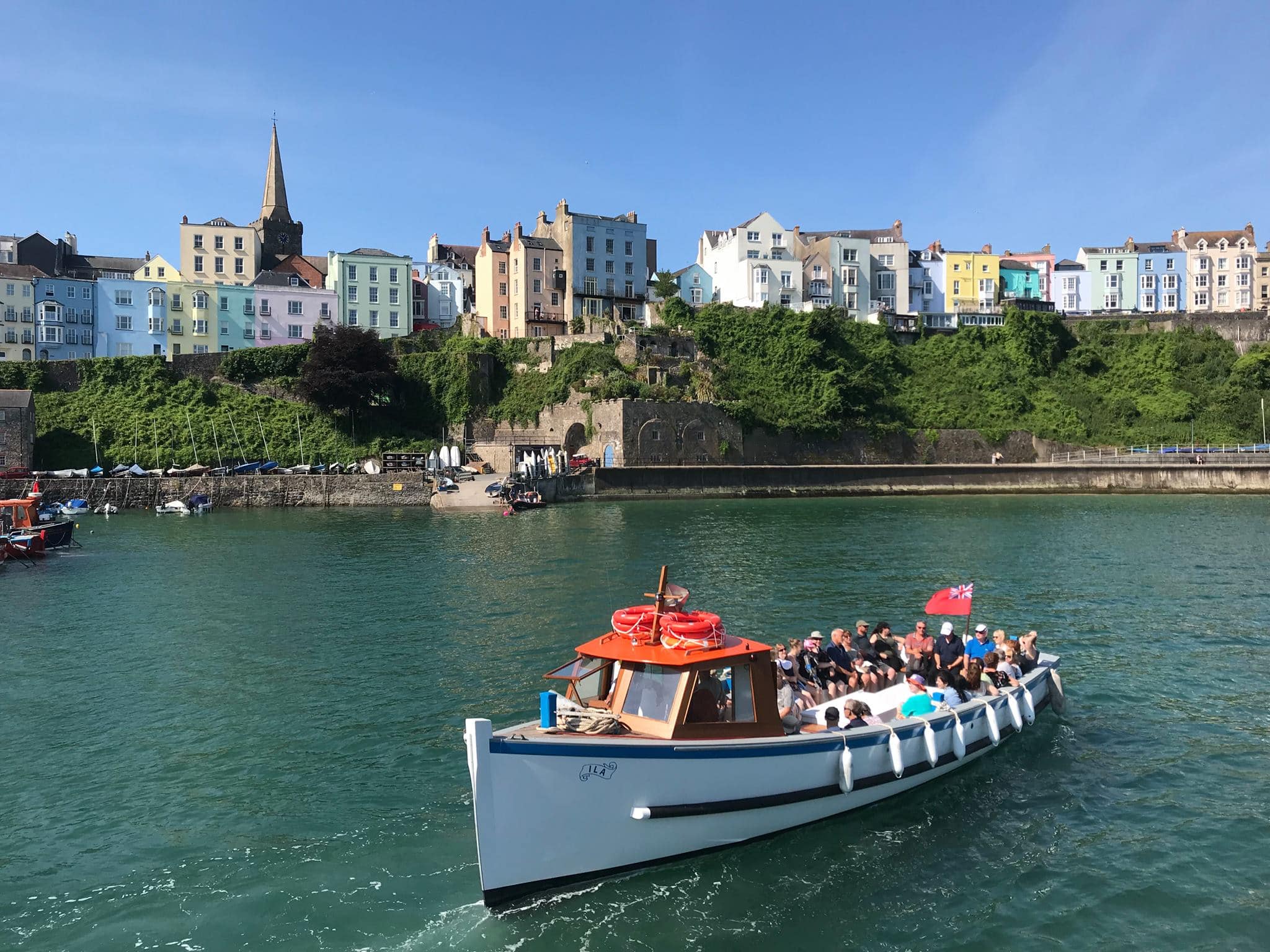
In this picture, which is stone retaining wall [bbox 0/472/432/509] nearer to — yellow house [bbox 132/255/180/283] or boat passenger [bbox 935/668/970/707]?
yellow house [bbox 132/255/180/283]

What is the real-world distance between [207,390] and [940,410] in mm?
57387

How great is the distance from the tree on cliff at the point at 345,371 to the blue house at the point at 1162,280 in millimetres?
82946

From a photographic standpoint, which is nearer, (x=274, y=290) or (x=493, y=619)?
(x=493, y=619)

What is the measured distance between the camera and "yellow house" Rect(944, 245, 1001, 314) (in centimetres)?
9550

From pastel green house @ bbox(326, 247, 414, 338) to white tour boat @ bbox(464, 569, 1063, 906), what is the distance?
7538cm

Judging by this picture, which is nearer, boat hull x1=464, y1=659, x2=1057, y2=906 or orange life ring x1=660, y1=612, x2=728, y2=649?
boat hull x1=464, y1=659, x2=1057, y2=906

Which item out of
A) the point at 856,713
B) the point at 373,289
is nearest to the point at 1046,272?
the point at 373,289

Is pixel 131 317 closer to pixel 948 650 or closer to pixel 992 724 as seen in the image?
pixel 948 650

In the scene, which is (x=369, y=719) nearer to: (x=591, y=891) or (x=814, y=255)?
(x=591, y=891)

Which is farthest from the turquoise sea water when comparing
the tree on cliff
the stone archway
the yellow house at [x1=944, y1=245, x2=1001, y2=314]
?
the yellow house at [x1=944, y1=245, x2=1001, y2=314]

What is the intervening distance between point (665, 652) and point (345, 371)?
5849cm

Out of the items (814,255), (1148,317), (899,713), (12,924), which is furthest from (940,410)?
(12,924)

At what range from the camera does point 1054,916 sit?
10.2 meters

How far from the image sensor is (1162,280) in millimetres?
101812
